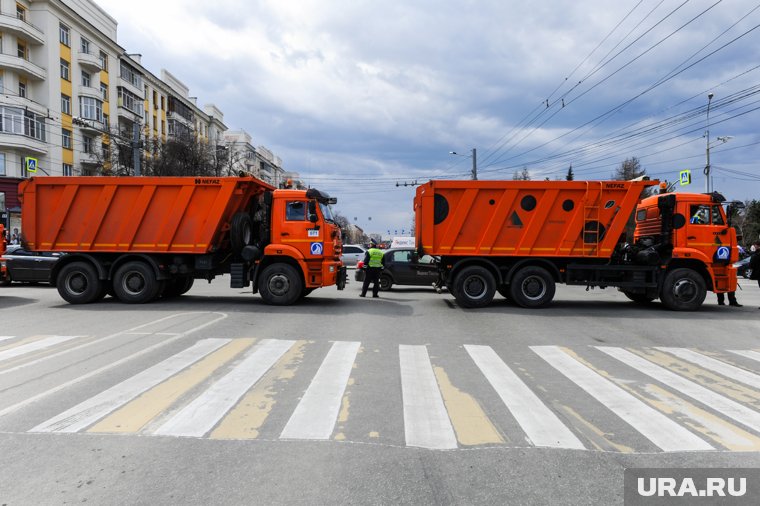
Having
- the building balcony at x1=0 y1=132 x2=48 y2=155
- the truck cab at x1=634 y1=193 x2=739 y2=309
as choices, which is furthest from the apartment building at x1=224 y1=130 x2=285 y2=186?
the truck cab at x1=634 y1=193 x2=739 y2=309

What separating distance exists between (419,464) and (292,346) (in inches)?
186

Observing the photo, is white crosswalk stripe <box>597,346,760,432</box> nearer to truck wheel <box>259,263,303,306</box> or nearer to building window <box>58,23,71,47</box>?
truck wheel <box>259,263,303,306</box>

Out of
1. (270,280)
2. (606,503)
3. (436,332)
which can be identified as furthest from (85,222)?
(606,503)

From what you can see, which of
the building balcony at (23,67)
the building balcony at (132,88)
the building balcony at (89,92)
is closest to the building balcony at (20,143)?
the building balcony at (23,67)

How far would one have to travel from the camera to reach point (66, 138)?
4253cm

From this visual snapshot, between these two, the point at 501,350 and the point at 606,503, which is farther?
the point at 501,350

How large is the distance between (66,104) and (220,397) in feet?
152

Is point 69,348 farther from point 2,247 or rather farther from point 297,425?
point 2,247

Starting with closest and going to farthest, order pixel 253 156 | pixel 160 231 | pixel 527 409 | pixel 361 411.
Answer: pixel 361 411, pixel 527 409, pixel 160 231, pixel 253 156

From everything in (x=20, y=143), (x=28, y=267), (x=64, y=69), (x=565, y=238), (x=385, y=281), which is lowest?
(x=385, y=281)

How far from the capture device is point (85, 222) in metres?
13.5

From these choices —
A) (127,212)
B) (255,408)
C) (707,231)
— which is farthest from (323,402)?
(707,231)

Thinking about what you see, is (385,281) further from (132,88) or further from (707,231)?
(132,88)

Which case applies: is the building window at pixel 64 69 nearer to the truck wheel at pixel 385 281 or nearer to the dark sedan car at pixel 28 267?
the dark sedan car at pixel 28 267
